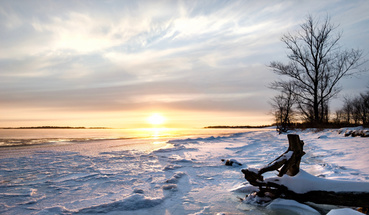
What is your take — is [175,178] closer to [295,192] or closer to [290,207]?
[290,207]

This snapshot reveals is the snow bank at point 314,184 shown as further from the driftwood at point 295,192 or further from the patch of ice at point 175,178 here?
the patch of ice at point 175,178

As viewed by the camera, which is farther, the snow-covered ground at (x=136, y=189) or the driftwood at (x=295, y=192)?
the snow-covered ground at (x=136, y=189)

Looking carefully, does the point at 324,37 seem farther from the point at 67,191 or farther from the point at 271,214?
the point at 67,191

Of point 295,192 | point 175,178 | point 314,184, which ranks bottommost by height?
point 175,178

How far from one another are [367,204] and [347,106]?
274 ft

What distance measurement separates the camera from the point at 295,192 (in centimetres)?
343

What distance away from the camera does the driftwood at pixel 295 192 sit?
9.79 ft

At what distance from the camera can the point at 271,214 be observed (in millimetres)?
3357

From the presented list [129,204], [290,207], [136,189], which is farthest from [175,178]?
[290,207]

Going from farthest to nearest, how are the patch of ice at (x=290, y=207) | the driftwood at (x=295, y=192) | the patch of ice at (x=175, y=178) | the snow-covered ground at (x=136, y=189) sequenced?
the patch of ice at (x=175, y=178) < the snow-covered ground at (x=136, y=189) < the patch of ice at (x=290, y=207) < the driftwood at (x=295, y=192)

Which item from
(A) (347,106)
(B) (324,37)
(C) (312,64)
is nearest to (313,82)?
(C) (312,64)

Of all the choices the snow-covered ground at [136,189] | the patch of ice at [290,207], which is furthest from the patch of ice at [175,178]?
the patch of ice at [290,207]

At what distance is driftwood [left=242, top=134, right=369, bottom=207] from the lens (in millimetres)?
2984

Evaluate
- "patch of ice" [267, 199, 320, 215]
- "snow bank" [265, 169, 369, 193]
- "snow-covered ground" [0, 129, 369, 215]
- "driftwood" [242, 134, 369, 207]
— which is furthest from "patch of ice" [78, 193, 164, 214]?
"snow bank" [265, 169, 369, 193]
